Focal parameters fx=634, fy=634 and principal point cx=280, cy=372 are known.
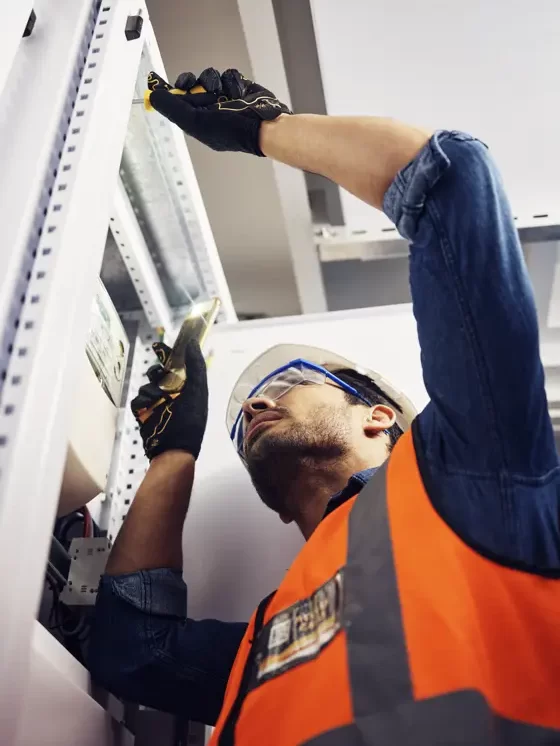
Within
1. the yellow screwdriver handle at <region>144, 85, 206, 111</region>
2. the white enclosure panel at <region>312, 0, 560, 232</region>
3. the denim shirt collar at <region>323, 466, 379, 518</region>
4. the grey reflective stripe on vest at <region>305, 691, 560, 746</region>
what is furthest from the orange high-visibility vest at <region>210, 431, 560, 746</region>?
the white enclosure panel at <region>312, 0, 560, 232</region>

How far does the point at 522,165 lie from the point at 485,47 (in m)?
0.39

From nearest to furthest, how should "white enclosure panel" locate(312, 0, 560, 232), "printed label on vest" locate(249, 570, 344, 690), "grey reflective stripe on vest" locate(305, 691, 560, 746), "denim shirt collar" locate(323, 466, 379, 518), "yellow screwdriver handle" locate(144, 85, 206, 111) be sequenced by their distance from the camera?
"grey reflective stripe on vest" locate(305, 691, 560, 746) → "printed label on vest" locate(249, 570, 344, 690) → "denim shirt collar" locate(323, 466, 379, 518) → "yellow screwdriver handle" locate(144, 85, 206, 111) → "white enclosure panel" locate(312, 0, 560, 232)

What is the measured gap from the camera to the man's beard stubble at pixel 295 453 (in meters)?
1.23

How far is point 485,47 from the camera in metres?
1.55

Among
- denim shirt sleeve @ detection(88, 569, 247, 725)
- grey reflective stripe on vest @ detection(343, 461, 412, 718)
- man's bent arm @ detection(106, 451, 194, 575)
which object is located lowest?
denim shirt sleeve @ detection(88, 569, 247, 725)

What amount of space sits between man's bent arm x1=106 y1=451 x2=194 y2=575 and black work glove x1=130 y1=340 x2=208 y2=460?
0.03 meters

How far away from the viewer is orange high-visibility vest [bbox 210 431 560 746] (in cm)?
65

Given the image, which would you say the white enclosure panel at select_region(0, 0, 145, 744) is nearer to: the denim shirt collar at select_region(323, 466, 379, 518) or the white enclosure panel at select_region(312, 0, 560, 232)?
the denim shirt collar at select_region(323, 466, 379, 518)

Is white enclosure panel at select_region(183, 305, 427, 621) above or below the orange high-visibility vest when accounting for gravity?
below

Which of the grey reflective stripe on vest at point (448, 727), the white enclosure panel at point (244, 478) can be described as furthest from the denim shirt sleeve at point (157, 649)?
the grey reflective stripe on vest at point (448, 727)

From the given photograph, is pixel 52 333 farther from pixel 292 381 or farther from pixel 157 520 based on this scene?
pixel 292 381

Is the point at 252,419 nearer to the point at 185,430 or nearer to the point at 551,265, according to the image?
the point at 185,430

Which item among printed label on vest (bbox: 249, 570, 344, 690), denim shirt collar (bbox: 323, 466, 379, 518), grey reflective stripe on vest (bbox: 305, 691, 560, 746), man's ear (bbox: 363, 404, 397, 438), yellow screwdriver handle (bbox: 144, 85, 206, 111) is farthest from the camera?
man's ear (bbox: 363, 404, 397, 438)

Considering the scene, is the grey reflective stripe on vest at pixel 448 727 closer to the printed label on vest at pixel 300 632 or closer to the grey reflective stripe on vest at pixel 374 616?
the grey reflective stripe on vest at pixel 374 616
